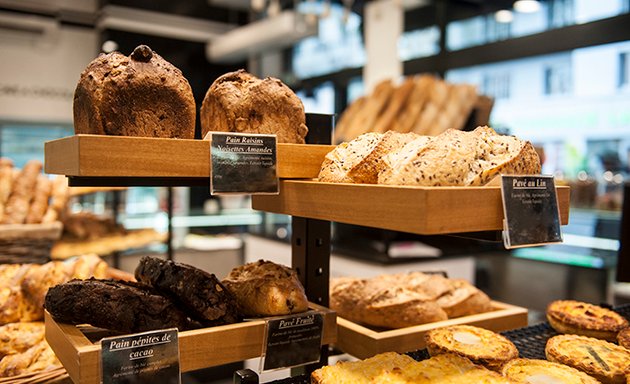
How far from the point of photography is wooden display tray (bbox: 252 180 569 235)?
0.84m

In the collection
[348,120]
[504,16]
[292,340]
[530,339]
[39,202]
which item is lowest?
[530,339]

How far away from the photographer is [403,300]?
1.45 m

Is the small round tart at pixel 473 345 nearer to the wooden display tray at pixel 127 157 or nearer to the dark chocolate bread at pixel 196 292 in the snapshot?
the dark chocolate bread at pixel 196 292

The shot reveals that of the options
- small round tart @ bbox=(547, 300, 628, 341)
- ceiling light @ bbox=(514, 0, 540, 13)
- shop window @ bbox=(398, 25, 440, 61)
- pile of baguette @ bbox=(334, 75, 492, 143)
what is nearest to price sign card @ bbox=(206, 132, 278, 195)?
small round tart @ bbox=(547, 300, 628, 341)

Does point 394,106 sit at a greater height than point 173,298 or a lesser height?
greater

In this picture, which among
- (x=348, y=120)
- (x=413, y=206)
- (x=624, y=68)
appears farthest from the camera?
(x=624, y=68)

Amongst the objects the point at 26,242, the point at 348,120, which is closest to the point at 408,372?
the point at 26,242

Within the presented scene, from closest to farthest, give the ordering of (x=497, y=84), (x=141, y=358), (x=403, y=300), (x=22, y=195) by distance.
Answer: (x=141, y=358)
(x=403, y=300)
(x=22, y=195)
(x=497, y=84)

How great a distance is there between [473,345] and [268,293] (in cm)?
51

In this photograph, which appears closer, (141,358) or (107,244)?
(141,358)

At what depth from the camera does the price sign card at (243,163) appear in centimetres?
103

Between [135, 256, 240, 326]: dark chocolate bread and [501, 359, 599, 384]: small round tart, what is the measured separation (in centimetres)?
60

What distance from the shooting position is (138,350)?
3.13ft

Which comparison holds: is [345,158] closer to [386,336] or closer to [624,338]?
[386,336]
